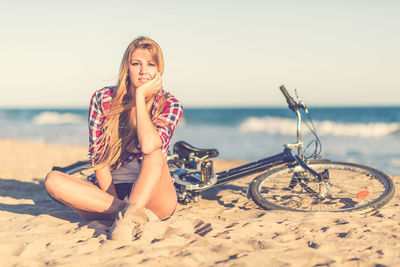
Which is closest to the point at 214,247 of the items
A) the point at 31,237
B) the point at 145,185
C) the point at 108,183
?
the point at 145,185

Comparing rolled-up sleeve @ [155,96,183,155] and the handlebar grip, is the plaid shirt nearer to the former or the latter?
rolled-up sleeve @ [155,96,183,155]

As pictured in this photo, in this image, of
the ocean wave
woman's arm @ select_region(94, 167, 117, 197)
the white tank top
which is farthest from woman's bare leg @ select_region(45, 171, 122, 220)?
the ocean wave

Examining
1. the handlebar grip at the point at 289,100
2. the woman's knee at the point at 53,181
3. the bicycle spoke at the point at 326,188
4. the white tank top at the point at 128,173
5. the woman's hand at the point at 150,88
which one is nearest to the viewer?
the woman's knee at the point at 53,181

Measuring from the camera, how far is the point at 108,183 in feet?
11.5

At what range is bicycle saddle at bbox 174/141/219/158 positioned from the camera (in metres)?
4.49

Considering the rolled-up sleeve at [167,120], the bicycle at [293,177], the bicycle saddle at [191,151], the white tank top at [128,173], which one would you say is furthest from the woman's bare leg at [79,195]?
the bicycle saddle at [191,151]

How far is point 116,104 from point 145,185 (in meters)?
0.86

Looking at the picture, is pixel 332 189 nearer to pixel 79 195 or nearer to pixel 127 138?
pixel 127 138

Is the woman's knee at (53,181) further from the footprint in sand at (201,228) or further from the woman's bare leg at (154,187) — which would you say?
the footprint in sand at (201,228)

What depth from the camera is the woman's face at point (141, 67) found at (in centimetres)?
345

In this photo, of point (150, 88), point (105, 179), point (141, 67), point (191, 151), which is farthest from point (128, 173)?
point (191, 151)

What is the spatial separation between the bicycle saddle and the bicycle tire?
0.65m

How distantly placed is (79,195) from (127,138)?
624mm

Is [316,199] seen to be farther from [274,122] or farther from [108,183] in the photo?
[274,122]
